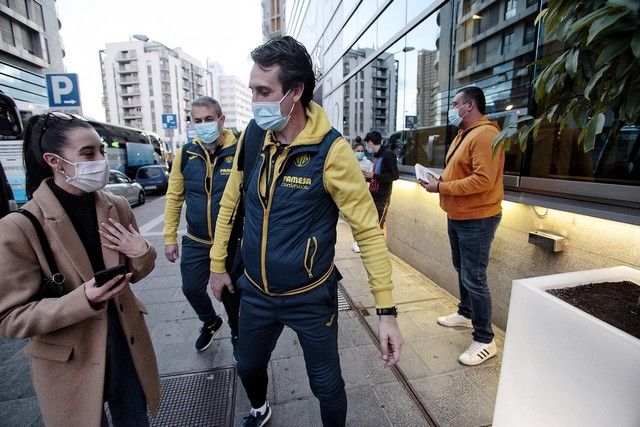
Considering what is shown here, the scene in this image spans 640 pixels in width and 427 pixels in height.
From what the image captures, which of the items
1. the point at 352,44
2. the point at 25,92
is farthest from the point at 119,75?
the point at 352,44

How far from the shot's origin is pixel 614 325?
4.26 feet

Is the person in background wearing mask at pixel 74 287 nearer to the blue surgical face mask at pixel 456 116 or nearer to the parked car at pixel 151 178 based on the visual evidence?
the blue surgical face mask at pixel 456 116

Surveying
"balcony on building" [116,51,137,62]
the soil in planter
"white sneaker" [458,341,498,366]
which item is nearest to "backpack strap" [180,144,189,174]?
the soil in planter

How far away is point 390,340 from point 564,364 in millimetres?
692

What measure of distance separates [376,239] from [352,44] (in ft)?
31.0

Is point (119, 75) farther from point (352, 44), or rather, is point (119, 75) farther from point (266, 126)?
point (266, 126)

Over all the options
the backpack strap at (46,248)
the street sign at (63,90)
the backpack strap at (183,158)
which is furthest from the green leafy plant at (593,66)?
the street sign at (63,90)

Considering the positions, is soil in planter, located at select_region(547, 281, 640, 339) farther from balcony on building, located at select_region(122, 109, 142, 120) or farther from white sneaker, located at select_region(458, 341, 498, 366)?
balcony on building, located at select_region(122, 109, 142, 120)

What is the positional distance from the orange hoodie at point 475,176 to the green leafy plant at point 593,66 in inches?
49.3

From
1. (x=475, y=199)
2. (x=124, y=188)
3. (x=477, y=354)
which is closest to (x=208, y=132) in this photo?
(x=475, y=199)

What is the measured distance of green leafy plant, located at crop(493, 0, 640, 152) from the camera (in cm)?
91

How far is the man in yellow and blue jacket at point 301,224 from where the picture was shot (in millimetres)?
1581

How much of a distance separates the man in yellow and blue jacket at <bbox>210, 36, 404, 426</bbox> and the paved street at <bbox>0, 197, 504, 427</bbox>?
776mm

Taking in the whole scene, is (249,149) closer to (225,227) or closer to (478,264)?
(225,227)
